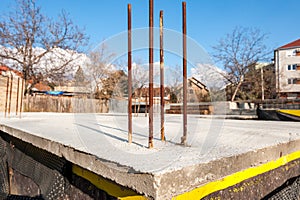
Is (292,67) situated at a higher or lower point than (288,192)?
higher

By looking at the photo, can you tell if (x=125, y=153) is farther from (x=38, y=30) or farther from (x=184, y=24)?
(x=38, y=30)

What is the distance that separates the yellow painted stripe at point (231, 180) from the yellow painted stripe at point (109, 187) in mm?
104

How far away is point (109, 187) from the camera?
57 cm

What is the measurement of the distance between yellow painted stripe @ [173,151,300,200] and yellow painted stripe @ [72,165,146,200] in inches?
4.1

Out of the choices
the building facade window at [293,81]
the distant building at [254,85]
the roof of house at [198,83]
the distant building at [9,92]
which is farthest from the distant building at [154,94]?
the building facade window at [293,81]

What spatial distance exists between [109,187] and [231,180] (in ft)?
1.05

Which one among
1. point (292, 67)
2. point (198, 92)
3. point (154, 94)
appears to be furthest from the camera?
point (292, 67)

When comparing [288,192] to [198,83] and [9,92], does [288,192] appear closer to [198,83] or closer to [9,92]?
[198,83]

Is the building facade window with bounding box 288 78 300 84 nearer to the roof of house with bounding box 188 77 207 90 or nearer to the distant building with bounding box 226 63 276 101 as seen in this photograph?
the distant building with bounding box 226 63 276 101

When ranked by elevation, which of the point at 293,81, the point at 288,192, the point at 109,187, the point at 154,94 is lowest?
the point at 288,192

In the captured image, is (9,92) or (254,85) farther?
(254,85)

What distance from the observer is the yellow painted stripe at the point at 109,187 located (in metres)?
0.46

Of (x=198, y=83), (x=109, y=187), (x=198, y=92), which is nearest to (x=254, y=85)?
(x=198, y=92)

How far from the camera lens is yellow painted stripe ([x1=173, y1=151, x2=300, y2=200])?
0.46 metres
